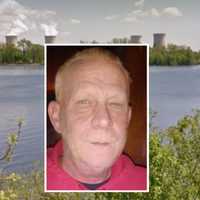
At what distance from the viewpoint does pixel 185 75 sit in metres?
3.89

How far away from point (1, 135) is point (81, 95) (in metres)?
0.58

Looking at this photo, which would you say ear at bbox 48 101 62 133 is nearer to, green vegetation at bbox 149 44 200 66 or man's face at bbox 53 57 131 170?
man's face at bbox 53 57 131 170

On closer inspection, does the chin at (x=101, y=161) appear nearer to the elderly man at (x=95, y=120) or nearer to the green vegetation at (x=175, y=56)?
the elderly man at (x=95, y=120)

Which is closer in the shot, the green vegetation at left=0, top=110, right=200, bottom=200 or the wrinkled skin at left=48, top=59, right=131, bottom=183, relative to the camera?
the wrinkled skin at left=48, top=59, right=131, bottom=183

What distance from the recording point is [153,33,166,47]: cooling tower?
3.86 metres

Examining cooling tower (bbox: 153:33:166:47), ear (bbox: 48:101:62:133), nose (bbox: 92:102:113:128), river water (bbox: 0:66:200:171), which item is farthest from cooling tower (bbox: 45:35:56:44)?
cooling tower (bbox: 153:33:166:47)

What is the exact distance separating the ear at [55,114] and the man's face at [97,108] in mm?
20

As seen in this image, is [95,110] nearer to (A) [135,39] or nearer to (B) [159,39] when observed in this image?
(A) [135,39]

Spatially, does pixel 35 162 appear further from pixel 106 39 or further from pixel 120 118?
pixel 106 39

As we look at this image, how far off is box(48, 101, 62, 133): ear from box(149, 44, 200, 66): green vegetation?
2.31 ft

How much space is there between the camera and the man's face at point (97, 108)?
147 inches

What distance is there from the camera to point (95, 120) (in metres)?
3.74

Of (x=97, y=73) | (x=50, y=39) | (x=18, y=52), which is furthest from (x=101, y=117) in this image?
(x=18, y=52)

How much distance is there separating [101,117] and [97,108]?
0.06 m
